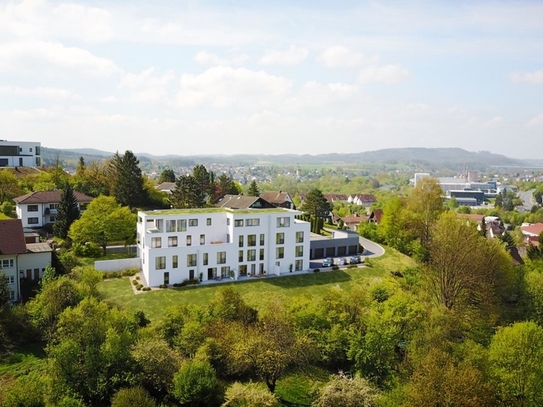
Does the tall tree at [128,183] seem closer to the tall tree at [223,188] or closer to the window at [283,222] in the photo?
the tall tree at [223,188]

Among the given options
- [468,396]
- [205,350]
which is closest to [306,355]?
[205,350]

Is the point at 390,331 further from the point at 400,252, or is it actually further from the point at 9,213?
the point at 9,213

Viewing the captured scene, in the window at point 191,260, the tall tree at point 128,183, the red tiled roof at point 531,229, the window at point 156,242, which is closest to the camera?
the window at point 156,242

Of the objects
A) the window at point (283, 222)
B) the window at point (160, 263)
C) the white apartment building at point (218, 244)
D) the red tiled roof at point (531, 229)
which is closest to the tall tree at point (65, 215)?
the white apartment building at point (218, 244)

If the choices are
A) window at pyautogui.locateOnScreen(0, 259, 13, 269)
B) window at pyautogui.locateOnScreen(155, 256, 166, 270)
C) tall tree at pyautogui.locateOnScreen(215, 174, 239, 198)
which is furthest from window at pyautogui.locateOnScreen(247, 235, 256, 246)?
tall tree at pyautogui.locateOnScreen(215, 174, 239, 198)

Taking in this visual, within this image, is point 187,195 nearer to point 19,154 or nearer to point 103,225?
point 103,225

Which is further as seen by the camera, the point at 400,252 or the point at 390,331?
the point at 400,252
